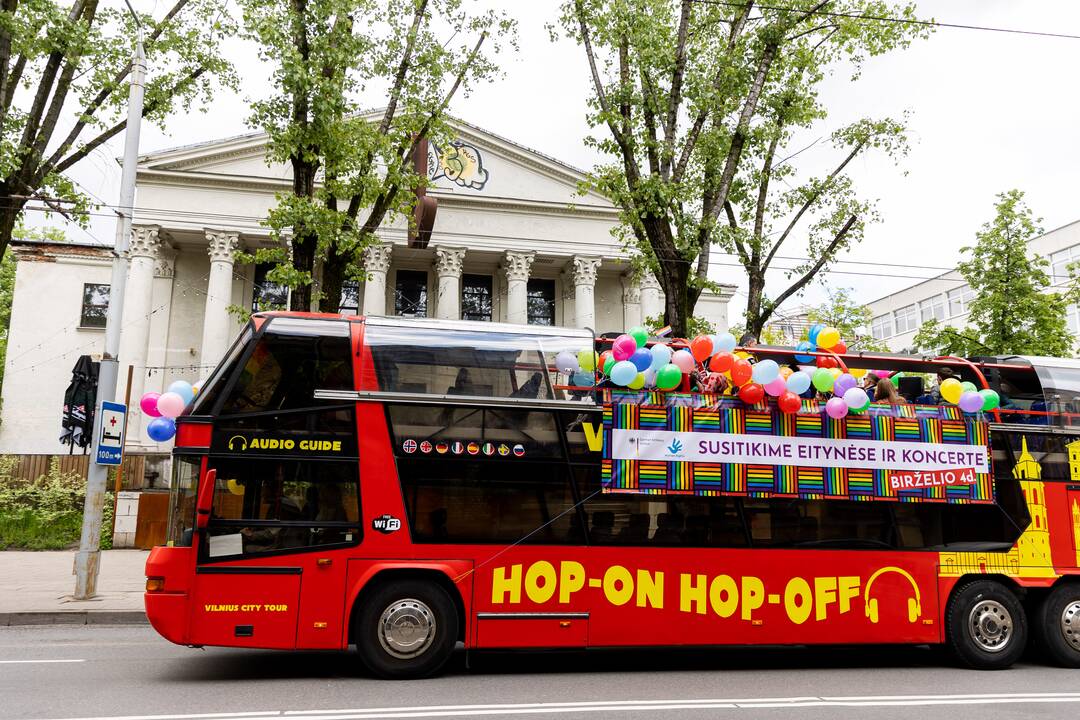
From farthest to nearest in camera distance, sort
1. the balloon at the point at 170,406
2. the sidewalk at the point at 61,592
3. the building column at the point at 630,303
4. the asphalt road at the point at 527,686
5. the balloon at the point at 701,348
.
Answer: the building column at the point at 630,303 < the sidewalk at the point at 61,592 < the balloon at the point at 701,348 < the balloon at the point at 170,406 < the asphalt road at the point at 527,686

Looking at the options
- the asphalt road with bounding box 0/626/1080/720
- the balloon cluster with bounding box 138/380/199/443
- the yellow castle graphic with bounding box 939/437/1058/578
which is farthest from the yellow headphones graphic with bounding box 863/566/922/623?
Answer: the balloon cluster with bounding box 138/380/199/443

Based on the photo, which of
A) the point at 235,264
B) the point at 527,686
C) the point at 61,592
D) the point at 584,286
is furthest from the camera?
the point at 584,286

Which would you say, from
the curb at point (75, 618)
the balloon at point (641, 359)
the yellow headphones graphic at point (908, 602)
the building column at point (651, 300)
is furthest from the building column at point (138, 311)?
the yellow headphones graphic at point (908, 602)

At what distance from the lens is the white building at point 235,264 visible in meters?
28.6

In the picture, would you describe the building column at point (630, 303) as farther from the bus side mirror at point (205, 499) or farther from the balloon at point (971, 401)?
the bus side mirror at point (205, 499)

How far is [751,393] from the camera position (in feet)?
25.9

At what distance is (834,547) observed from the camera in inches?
312

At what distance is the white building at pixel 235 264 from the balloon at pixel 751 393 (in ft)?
68.9

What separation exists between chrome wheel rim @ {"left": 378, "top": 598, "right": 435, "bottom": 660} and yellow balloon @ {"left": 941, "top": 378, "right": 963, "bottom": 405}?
19.4 ft

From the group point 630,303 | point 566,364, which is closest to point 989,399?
point 566,364

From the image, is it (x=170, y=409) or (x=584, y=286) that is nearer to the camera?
(x=170, y=409)

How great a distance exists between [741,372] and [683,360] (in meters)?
0.61

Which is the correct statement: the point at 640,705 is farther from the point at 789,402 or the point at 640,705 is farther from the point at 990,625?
the point at 990,625

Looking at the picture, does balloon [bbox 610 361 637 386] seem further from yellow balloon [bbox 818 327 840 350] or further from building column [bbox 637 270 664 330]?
building column [bbox 637 270 664 330]
